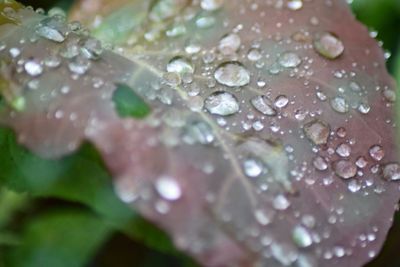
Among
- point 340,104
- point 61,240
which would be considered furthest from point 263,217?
point 61,240

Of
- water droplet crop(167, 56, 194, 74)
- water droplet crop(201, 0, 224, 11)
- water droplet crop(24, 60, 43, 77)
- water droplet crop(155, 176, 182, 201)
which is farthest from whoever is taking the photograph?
water droplet crop(201, 0, 224, 11)

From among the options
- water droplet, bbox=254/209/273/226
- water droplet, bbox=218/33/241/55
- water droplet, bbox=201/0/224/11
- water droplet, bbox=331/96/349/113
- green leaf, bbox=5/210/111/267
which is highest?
water droplet, bbox=254/209/273/226

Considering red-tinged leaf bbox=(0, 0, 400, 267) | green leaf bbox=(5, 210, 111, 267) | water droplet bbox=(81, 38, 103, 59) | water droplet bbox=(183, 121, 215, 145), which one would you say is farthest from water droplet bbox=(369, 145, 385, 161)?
green leaf bbox=(5, 210, 111, 267)

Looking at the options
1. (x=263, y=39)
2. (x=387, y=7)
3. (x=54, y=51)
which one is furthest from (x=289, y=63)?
(x=387, y=7)

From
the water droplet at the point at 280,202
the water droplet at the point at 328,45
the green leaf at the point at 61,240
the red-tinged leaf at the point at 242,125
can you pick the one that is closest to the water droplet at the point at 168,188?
the red-tinged leaf at the point at 242,125

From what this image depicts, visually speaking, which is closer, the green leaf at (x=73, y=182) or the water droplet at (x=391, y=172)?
the water droplet at (x=391, y=172)

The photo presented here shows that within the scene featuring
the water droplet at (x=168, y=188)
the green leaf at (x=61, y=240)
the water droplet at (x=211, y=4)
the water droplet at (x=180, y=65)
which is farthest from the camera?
the green leaf at (x=61, y=240)

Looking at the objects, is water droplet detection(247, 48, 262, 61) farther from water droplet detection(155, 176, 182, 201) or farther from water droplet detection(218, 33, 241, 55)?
water droplet detection(155, 176, 182, 201)

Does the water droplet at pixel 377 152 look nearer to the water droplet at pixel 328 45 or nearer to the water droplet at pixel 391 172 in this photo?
the water droplet at pixel 391 172
